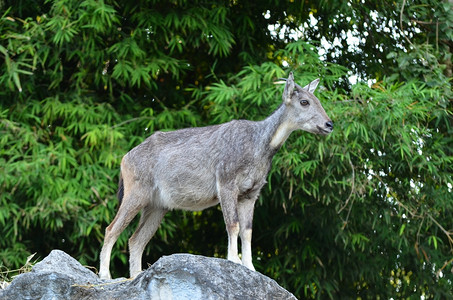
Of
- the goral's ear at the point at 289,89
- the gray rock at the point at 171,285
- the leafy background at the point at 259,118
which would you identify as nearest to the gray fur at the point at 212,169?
the goral's ear at the point at 289,89

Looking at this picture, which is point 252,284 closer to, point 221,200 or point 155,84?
point 221,200

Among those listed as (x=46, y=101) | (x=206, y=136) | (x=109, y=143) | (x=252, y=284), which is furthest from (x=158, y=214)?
(x=46, y=101)

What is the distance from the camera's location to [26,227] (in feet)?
29.2

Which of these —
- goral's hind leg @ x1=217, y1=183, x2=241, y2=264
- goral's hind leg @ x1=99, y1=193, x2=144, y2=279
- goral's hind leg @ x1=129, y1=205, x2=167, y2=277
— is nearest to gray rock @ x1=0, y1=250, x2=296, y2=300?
goral's hind leg @ x1=217, y1=183, x2=241, y2=264

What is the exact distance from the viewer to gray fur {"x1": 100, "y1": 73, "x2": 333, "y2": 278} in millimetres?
6352

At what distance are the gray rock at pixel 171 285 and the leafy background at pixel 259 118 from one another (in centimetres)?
338

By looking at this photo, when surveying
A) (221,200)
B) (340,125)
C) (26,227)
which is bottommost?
(26,227)

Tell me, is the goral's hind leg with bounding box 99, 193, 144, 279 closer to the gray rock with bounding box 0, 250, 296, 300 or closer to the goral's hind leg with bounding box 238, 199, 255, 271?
the goral's hind leg with bounding box 238, 199, 255, 271

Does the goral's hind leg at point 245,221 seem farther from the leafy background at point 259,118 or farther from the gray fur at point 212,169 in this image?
the leafy background at point 259,118

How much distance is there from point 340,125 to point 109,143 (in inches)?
95.0

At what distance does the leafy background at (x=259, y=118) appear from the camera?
8.95 metres

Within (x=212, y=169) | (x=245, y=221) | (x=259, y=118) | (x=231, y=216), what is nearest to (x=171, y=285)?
(x=231, y=216)

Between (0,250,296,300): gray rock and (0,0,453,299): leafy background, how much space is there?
338cm

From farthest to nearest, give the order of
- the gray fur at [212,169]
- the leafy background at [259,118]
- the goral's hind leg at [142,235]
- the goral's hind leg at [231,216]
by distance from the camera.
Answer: the leafy background at [259,118]
the goral's hind leg at [142,235]
the gray fur at [212,169]
the goral's hind leg at [231,216]
